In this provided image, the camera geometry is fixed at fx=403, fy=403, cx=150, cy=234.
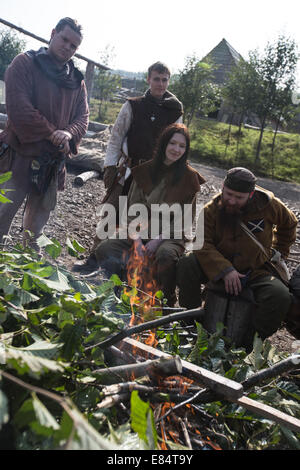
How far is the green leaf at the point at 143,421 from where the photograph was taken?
1232 mm

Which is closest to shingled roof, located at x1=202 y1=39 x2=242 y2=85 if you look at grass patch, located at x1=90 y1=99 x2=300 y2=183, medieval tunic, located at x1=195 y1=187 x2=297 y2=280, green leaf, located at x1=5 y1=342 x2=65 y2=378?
grass patch, located at x1=90 y1=99 x2=300 y2=183

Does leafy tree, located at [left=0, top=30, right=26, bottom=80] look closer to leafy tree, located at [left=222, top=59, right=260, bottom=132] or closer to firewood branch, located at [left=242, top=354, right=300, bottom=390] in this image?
leafy tree, located at [left=222, top=59, right=260, bottom=132]

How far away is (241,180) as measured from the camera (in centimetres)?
325

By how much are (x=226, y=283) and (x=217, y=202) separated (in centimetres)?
74

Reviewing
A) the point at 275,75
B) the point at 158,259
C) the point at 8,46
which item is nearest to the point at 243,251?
the point at 158,259

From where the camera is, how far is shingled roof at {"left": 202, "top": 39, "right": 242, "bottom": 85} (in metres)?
29.9

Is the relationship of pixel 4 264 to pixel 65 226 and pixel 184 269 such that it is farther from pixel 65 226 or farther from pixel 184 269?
pixel 65 226

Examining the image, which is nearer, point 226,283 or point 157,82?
point 226,283

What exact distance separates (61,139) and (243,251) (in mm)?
1833

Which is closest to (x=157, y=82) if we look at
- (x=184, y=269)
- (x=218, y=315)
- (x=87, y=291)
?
(x=184, y=269)

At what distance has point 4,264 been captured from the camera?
1918 millimetres

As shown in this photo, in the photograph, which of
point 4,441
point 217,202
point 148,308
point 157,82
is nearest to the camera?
point 4,441

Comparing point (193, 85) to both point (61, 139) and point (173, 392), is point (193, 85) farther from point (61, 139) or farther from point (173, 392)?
point (173, 392)

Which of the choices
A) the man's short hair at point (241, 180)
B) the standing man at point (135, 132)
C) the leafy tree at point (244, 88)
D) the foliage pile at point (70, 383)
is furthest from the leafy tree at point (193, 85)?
the foliage pile at point (70, 383)
